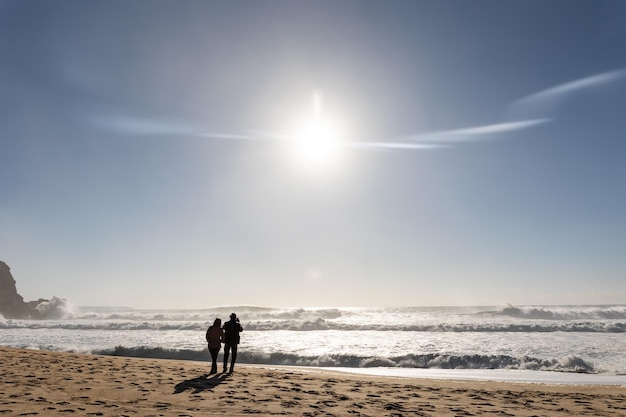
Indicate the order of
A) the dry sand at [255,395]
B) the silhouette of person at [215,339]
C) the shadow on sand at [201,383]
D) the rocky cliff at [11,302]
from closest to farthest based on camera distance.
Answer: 1. the dry sand at [255,395]
2. the shadow on sand at [201,383]
3. the silhouette of person at [215,339]
4. the rocky cliff at [11,302]

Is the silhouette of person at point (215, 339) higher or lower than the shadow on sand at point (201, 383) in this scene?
higher

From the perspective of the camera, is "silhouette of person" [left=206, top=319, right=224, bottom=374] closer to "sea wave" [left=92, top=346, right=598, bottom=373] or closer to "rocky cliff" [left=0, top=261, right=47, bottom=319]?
"sea wave" [left=92, top=346, right=598, bottom=373]

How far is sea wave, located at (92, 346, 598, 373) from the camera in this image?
808 inches

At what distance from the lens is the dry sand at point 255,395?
30.9ft

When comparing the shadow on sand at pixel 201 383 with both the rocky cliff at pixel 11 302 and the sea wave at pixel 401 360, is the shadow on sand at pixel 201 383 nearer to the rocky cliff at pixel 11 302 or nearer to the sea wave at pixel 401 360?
the sea wave at pixel 401 360

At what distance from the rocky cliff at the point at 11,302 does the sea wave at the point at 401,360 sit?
90715 millimetres

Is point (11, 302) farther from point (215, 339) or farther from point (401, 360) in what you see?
point (401, 360)

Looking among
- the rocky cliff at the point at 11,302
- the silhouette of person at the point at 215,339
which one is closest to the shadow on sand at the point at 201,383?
the silhouette of person at the point at 215,339

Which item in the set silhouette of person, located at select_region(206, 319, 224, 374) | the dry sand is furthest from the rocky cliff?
silhouette of person, located at select_region(206, 319, 224, 374)

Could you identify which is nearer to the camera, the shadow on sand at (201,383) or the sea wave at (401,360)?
the shadow on sand at (201,383)

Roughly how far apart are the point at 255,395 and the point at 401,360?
44.4 ft

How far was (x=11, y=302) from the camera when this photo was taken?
311 feet

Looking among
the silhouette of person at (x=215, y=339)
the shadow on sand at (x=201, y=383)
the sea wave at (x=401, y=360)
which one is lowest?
the sea wave at (x=401, y=360)

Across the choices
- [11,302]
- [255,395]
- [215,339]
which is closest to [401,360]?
[215,339]
